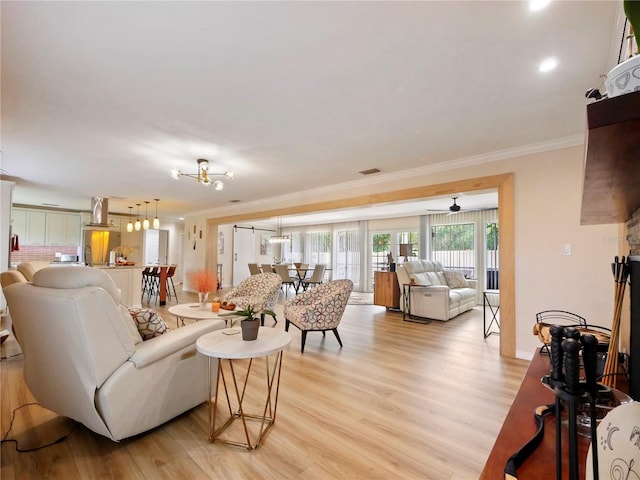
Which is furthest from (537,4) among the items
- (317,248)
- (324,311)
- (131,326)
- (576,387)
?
(317,248)

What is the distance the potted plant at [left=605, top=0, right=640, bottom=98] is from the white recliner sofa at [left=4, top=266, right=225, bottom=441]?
6.89 ft

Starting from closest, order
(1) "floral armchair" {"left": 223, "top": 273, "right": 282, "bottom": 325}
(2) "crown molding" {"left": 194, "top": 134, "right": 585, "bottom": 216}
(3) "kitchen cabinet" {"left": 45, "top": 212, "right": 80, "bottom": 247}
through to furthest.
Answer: (2) "crown molding" {"left": 194, "top": 134, "right": 585, "bottom": 216}, (1) "floral armchair" {"left": 223, "top": 273, "right": 282, "bottom": 325}, (3) "kitchen cabinet" {"left": 45, "top": 212, "right": 80, "bottom": 247}

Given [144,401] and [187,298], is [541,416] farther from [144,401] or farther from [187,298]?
[187,298]

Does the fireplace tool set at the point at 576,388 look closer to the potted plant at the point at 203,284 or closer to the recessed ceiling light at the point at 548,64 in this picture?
the recessed ceiling light at the point at 548,64

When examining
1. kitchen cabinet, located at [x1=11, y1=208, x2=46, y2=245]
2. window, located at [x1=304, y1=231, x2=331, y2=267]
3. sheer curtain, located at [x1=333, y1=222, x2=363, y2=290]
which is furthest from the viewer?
window, located at [x1=304, y1=231, x2=331, y2=267]

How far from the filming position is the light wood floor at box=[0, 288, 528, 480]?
1.62 metres

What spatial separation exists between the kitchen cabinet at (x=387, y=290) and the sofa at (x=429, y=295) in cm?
13

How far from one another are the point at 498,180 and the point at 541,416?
3.16 meters

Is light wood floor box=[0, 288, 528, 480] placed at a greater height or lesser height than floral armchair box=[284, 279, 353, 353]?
lesser

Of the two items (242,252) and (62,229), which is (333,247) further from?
(62,229)

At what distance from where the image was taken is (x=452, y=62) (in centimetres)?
198

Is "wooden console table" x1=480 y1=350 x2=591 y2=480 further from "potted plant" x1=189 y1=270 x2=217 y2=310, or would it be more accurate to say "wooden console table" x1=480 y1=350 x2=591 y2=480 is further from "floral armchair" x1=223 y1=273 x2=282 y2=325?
"floral armchair" x1=223 y1=273 x2=282 y2=325

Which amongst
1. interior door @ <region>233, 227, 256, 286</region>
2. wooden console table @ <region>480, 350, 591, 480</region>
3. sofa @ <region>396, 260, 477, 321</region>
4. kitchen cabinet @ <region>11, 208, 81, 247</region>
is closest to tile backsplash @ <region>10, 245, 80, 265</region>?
kitchen cabinet @ <region>11, 208, 81, 247</region>

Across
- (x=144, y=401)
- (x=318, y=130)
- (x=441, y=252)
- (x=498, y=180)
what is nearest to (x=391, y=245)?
(x=441, y=252)
